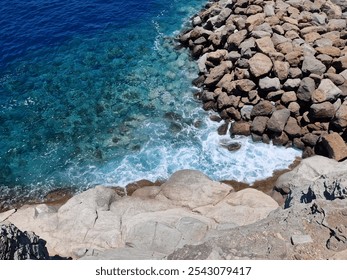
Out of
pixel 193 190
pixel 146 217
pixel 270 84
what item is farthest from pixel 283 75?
pixel 146 217

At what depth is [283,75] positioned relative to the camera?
26.7 metres

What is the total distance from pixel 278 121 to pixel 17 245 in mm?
18420

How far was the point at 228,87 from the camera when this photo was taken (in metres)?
28.5

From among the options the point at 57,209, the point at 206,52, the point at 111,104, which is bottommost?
the point at 57,209

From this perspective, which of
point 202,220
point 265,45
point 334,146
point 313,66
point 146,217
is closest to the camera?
point 202,220

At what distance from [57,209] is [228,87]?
15410 millimetres

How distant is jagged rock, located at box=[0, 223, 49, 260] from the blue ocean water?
10138 mm

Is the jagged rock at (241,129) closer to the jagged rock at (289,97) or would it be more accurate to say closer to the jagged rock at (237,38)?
the jagged rock at (289,97)

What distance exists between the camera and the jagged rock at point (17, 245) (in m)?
13.0

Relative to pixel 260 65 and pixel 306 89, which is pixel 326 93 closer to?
pixel 306 89

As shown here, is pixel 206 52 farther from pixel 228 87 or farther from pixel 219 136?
pixel 219 136
